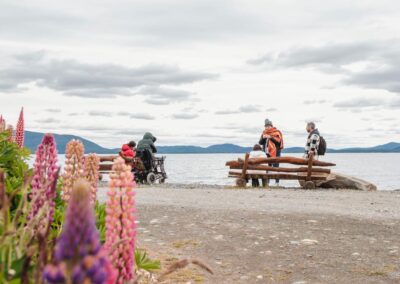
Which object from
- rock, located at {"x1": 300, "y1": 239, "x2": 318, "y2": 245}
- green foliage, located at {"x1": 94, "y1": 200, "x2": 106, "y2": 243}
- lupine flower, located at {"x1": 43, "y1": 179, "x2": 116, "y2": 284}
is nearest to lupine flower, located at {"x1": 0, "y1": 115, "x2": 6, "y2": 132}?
green foliage, located at {"x1": 94, "y1": 200, "x2": 106, "y2": 243}

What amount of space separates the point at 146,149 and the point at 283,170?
6934 mm

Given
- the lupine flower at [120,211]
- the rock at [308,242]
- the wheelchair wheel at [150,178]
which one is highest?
the lupine flower at [120,211]

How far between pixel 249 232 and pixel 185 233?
3.59 ft

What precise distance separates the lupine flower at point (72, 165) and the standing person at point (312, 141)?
19960mm

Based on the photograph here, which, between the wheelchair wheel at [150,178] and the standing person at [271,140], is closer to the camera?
the standing person at [271,140]

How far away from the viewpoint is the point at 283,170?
24.6m

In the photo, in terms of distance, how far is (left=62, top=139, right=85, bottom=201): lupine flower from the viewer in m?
3.19

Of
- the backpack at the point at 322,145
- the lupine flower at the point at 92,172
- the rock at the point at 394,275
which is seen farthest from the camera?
the backpack at the point at 322,145

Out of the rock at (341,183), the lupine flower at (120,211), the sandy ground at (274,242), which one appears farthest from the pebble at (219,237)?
the rock at (341,183)

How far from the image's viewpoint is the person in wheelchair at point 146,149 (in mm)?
27750

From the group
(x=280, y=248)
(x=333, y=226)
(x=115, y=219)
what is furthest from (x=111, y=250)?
(x=333, y=226)

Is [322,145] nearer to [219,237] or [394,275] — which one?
[219,237]

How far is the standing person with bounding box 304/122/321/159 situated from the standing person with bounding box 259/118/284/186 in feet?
3.86

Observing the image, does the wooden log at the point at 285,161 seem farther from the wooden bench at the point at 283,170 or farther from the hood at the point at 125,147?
the hood at the point at 125,147
